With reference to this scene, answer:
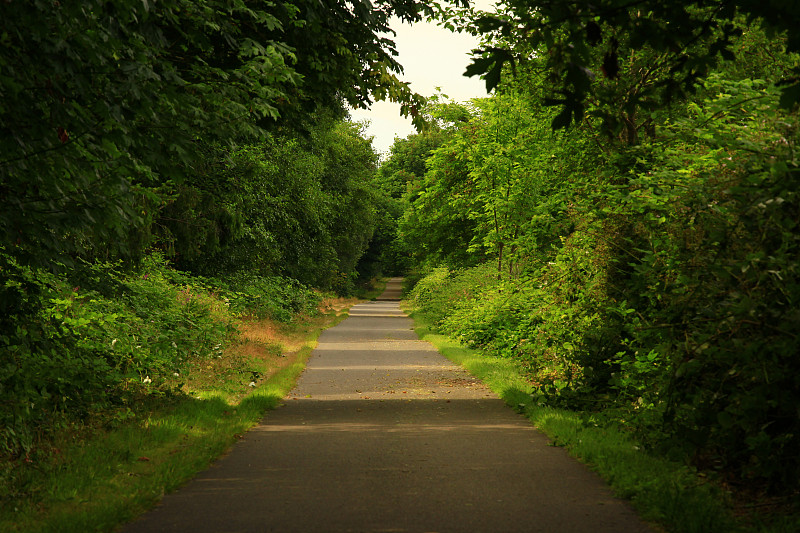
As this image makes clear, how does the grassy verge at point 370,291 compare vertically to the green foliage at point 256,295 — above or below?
below

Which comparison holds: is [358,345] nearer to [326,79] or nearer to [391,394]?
[391,394]

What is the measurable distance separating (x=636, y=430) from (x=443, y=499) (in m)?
3.59

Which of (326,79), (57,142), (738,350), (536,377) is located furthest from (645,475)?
(326,79)

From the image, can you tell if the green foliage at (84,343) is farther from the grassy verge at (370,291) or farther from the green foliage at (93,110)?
the grassy verge at (370,291)

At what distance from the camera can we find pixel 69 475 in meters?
7.87

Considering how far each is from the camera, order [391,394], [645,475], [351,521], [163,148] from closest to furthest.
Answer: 1. [351,521]
2. [645,475]
3. [163,148]
4. [391,394]

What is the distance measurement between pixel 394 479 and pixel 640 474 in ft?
7.70

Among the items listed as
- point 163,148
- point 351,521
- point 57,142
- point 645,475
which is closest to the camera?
point 351,521

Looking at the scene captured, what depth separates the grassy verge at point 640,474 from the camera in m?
6.52

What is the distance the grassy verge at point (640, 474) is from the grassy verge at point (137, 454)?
4057 mm

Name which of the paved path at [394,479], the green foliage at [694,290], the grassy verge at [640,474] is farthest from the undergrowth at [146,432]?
the green foliage at [694,290]

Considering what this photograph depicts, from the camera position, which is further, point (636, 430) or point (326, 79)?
point (326, 79)

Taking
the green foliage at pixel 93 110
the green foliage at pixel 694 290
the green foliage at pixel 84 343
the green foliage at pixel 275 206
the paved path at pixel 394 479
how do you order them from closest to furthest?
the paved path at pixel 394 479 → the green foliage at pixel 694 290 → the green foliage at pixel 93 110 → the green foliage at pixel 84 343 → the green foliage at pixel 275 206

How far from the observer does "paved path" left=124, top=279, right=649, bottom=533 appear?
6727mm
